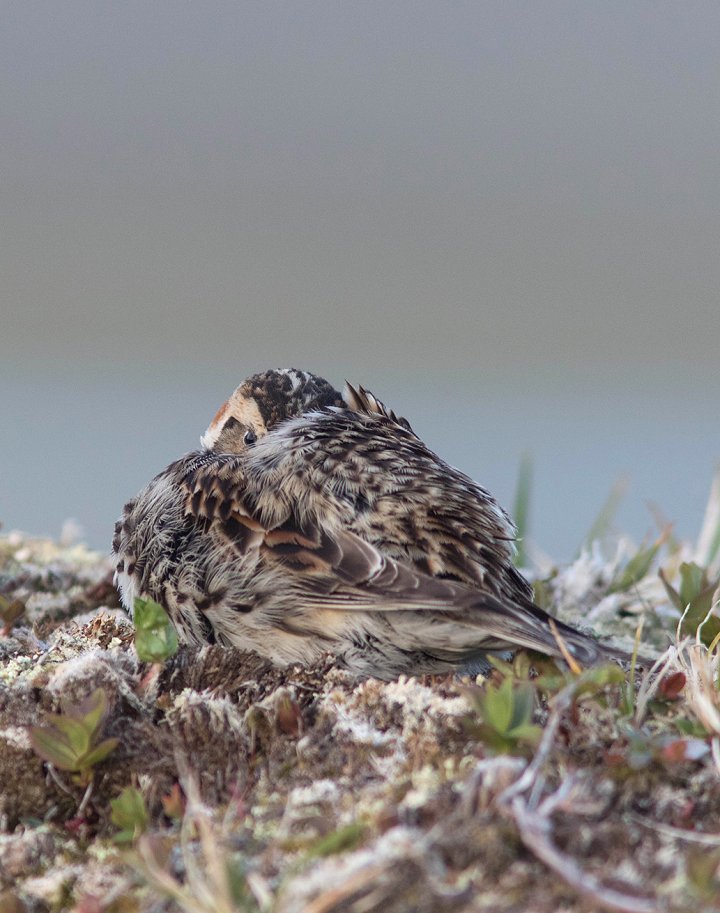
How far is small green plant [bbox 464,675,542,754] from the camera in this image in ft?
9.08

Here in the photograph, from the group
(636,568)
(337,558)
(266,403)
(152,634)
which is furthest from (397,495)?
(636,568)

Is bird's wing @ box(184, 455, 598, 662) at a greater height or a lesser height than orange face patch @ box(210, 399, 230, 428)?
lesser

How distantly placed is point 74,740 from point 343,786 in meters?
0.81

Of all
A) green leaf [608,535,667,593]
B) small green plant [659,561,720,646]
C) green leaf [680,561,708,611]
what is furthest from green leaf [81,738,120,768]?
green leaf [608,535,667,593]

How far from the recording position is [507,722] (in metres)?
2.79

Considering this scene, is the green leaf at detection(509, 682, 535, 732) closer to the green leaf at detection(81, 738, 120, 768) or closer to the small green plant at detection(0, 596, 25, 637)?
the green leaf at detection(81, 738, 120, 768)

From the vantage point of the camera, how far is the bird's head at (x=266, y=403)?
5.62m

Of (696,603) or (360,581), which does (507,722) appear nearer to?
(360,581)

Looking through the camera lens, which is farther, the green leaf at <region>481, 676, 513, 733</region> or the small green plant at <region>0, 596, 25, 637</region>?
the small green plant at <region>0, 596, 25, 637</region>

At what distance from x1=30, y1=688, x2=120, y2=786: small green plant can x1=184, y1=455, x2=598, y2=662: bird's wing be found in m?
1.17

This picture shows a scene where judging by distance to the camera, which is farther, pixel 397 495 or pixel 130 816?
pixel 397 495

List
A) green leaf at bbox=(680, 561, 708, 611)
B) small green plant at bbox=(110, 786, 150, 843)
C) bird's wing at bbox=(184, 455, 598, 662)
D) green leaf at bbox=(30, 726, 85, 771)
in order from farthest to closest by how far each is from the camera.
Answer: green leaf at bbox=(680, 561, 708, 611), bird's wing at bbox=(184, 455, 598, 662), green leaf at bbox=(30, 726, 85, 771), small green plant at bbox=(110, 786, 150, 843)

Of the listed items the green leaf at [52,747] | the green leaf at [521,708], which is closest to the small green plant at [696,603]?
the green leaf at [521,708]

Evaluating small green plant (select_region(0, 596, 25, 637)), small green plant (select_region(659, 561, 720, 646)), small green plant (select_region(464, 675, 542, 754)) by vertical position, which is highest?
small green plant (select_region(0, 596, 25, 637))
